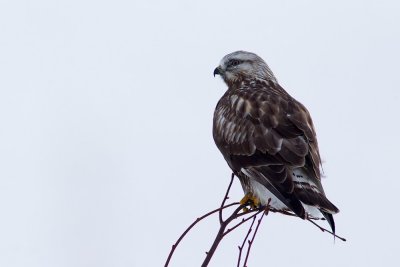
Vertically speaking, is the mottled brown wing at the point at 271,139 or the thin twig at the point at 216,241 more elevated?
the mottled brown wing at the point at 271,139

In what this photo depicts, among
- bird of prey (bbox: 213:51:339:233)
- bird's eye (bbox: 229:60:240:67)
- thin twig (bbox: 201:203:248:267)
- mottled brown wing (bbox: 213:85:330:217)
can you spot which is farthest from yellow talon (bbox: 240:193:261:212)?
bird's eye (bbox: 229:60:240:67)

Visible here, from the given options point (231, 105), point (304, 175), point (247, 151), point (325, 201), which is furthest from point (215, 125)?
point (325, 201)

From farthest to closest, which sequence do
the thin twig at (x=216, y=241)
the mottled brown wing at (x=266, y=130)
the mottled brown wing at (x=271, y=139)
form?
the mottled brown wing at (x=266, y=130) → the mottled brown wing at (x=271, y=139) → the thin twig at (x=216, y=241)

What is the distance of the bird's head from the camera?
7.65 m

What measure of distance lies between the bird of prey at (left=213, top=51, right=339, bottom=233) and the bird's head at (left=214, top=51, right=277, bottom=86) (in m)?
0.67

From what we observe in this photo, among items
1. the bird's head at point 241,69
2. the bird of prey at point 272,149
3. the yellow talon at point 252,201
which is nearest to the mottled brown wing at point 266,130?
the bird of prey at point 272,149

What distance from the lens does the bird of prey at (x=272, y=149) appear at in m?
5.18

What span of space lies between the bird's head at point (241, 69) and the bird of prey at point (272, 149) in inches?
26.5

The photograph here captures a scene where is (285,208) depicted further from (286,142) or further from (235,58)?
(235,58)

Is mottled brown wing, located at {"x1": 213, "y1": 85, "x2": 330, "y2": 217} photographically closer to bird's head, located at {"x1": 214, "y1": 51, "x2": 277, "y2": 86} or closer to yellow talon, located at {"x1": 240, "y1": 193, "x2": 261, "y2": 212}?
yellow talon, located at {"x1": 240, "y1": 193, "x2": 261, "y2": 212}

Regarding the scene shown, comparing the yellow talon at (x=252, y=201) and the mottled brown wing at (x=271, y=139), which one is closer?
the mottled brown wing at (x=271, y=139)

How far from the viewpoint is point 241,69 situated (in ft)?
25.3

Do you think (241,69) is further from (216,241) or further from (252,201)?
(216,241)

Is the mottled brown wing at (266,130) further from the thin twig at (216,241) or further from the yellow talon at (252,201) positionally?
the thin twig at (216,241)
